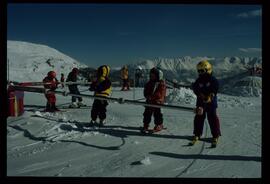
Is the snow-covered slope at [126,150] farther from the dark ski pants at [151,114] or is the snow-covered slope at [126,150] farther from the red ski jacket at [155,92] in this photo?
the red ski jacket at [155,92]

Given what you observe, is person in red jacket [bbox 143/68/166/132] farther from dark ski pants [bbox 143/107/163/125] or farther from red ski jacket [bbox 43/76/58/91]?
red ski jacket [bbox 43/76/58/91]

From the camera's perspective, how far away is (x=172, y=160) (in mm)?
4625

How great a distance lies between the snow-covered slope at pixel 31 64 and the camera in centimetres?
2322

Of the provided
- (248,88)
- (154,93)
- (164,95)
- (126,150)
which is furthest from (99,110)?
(248,88)

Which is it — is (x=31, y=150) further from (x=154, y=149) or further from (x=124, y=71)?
(x=124, y=71)

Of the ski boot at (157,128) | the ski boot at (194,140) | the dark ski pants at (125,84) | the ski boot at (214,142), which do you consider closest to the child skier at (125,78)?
the dark ski pants at (125,84)

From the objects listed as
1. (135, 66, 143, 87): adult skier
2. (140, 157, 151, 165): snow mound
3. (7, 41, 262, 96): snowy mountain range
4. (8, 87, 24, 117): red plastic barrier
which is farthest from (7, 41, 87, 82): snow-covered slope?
(140, 157, 151, 165): snow mound

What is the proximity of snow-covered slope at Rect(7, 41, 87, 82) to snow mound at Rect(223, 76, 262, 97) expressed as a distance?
12.8 meters

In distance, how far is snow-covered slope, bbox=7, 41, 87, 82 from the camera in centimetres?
2322

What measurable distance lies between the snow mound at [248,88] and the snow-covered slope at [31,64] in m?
12.8

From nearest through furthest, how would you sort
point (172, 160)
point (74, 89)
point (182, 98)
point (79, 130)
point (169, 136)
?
point (172, 160) → point (169, 136) → point (79, 130) → point (74, 89) → point (182, 98)

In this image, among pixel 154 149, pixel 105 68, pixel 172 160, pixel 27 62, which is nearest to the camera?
pixel 172 160
